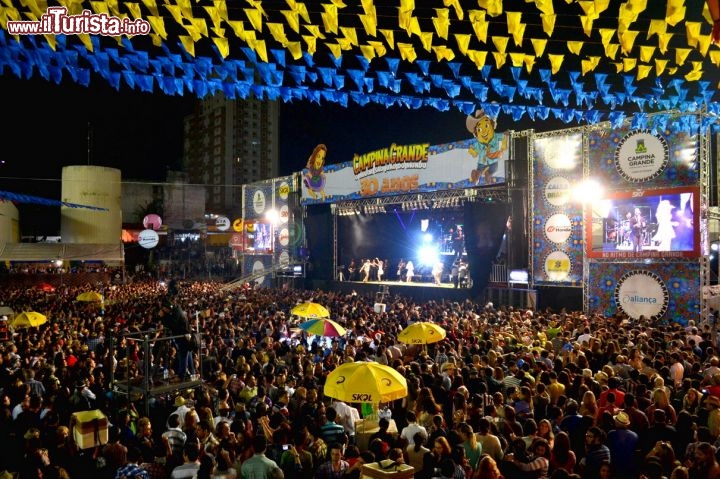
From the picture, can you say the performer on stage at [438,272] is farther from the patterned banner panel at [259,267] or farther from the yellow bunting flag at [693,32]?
the yellow bunting flag at [693,32]

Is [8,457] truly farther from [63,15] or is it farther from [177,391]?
[63,15]

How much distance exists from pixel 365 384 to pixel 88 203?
38575 millimetres

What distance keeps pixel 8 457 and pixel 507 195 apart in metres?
18.5

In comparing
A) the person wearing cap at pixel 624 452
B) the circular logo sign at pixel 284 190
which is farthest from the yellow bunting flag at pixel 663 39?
the circular logo sign at pixel 284 190

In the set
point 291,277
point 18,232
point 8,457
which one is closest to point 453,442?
point 8,457

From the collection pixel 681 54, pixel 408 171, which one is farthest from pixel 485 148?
pixel 681 54

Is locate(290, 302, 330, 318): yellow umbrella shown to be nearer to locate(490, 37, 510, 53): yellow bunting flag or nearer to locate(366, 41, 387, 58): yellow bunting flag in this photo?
locate(366, 41, 387, 58): yellow bunting flag

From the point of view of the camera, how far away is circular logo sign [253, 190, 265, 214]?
34750 millimetres

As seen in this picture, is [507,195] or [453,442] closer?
[453,442]

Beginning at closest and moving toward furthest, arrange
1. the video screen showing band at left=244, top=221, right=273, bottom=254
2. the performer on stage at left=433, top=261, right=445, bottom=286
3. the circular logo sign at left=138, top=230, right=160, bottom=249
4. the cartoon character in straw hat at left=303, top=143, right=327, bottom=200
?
the performer on stage at left=433, top=261, right=445, bottom=286
the circular logo sign at left=138, top=230, right=160, bottom=249
the cartoon character in straw hat at left=303, top=143, right=327, bottom=200
the video screen showing band at left=244, top=221, right=273, bottom=254

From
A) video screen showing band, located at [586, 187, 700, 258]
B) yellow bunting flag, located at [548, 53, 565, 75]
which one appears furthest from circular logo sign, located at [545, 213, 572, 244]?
yellow bunting flag, located at [548, 53, 565, 75]

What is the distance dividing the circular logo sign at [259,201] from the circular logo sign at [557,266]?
20.3 metres

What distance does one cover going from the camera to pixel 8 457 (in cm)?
557

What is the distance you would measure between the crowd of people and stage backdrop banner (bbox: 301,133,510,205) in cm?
989
